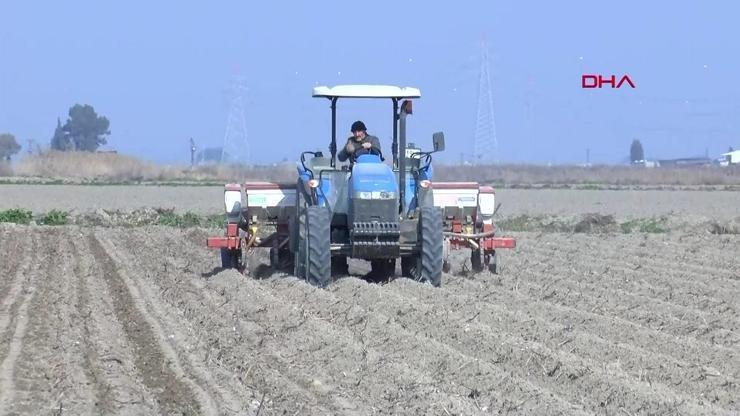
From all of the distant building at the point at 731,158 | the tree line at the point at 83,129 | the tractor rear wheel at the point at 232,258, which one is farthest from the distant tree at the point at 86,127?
the tractor rear wheel at the point at 232,258

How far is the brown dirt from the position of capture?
7.64 metres

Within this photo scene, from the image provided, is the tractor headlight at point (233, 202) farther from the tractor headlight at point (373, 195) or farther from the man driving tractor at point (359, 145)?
the tractor headlight at point (373, 195)

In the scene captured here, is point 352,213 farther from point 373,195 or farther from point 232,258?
point 232,258

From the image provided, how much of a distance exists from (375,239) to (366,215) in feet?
0.85

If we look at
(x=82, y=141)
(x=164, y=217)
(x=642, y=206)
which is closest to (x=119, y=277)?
(x=164, y=217)

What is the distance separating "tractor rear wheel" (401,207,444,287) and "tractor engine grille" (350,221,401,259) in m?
0.26

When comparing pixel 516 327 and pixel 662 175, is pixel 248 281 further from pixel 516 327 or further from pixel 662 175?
pixel 662 175

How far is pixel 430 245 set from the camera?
44.3 ft

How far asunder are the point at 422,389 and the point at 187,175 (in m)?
49.4

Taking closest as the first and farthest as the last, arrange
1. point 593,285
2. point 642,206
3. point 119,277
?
1. point 593,285
2. point 119,277
3. point 642,206

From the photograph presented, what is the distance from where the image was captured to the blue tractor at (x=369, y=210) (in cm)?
1339

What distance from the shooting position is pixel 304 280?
13.8m

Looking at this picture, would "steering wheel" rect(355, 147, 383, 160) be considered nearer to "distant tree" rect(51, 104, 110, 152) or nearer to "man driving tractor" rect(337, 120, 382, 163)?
"man driving tractor" rect(337, 120, 382, 163)

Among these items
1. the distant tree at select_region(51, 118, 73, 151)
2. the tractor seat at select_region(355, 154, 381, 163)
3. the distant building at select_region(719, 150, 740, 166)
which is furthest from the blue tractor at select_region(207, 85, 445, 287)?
the distant tree at select_region(51, 118, 73, 151)
